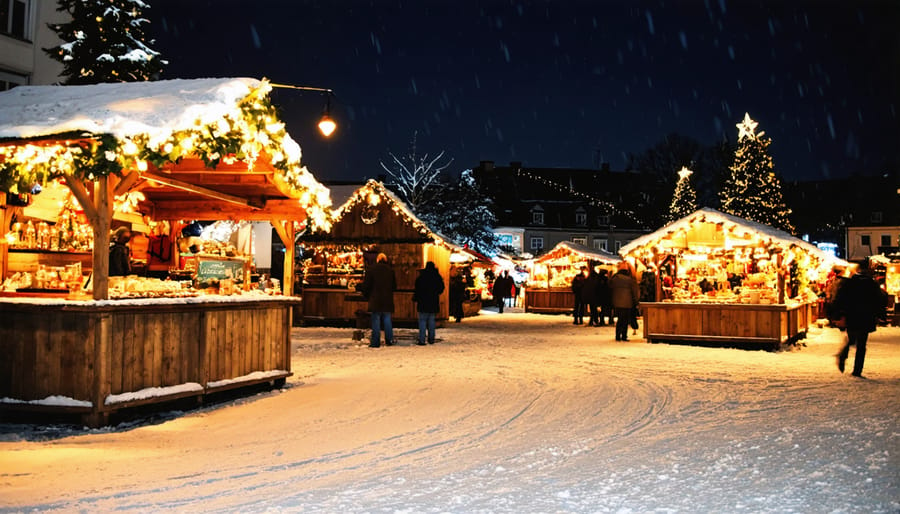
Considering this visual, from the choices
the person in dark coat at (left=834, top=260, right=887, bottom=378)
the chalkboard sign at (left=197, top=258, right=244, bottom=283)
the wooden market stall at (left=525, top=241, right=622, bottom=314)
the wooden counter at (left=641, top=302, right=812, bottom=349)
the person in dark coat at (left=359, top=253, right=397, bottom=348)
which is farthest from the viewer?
the wooden market stall at (left=525, top=241, right=622, bottom=314)

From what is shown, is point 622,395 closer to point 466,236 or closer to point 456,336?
Result: point 456,336

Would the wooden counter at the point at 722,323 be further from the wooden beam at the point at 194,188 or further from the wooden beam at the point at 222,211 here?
the wooden beam at the point at 194,188

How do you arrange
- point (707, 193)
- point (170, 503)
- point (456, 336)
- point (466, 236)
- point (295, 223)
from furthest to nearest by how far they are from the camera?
point (707, 193), point (466, 236), point (456, 336), point (295, 223), point (170, 503)

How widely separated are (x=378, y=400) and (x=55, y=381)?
3320mm

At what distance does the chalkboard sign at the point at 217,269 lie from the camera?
412 inches

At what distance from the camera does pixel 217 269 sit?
10617 millimetres

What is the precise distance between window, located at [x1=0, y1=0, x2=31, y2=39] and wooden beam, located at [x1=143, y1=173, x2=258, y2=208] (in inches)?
633

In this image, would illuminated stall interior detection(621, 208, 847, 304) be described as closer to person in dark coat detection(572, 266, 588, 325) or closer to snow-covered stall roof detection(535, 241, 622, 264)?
person in dark coat detection(572, 266, 588, 325)

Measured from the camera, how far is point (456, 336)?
67.2ft

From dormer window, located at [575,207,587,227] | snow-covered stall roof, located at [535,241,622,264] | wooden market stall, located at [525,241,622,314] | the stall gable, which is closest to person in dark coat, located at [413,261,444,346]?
the stall gable

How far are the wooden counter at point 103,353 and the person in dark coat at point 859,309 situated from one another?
8988 mm

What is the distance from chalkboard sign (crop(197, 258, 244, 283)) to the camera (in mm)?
10453

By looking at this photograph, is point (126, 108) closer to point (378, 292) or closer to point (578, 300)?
point (378, 292)

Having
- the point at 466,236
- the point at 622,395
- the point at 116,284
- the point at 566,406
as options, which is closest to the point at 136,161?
the point at 116,284
